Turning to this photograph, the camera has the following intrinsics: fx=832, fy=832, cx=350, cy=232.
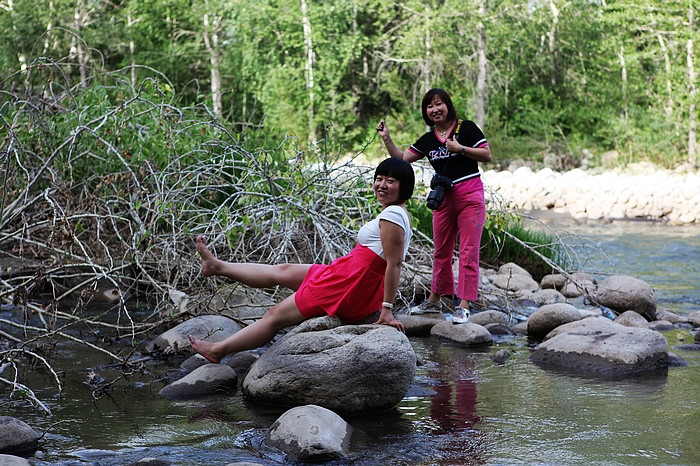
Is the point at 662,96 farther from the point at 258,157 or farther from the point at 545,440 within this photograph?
the point at 545,440

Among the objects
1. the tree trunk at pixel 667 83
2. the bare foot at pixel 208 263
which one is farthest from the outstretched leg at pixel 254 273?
the tree trunk at pixel 667 83

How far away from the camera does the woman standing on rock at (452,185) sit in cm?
645

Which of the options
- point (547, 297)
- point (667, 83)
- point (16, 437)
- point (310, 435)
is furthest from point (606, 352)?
point (667, 83)

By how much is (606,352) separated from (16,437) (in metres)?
3.70

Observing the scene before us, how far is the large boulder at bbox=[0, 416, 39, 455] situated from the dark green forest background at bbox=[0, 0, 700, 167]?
72.2 ft

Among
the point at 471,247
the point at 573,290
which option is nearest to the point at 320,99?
the point at 573,290

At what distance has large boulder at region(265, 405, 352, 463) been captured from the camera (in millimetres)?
3676

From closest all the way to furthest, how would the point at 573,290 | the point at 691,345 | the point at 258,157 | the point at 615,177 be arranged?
the point at 691,345, the point at 258,157, the point at 573,290, the point at 615,177

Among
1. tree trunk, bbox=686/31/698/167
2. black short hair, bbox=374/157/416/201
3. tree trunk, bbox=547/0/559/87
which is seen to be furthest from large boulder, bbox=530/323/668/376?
tree trunk, bbox=547/0/559/87

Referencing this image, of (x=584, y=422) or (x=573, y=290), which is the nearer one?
(x=584, y=422)

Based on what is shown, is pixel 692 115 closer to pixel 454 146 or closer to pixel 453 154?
pixel 453 154

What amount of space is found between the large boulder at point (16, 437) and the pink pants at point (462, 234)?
3876 millimetres

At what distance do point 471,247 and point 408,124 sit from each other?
23.3 meters

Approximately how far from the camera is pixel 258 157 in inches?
280
